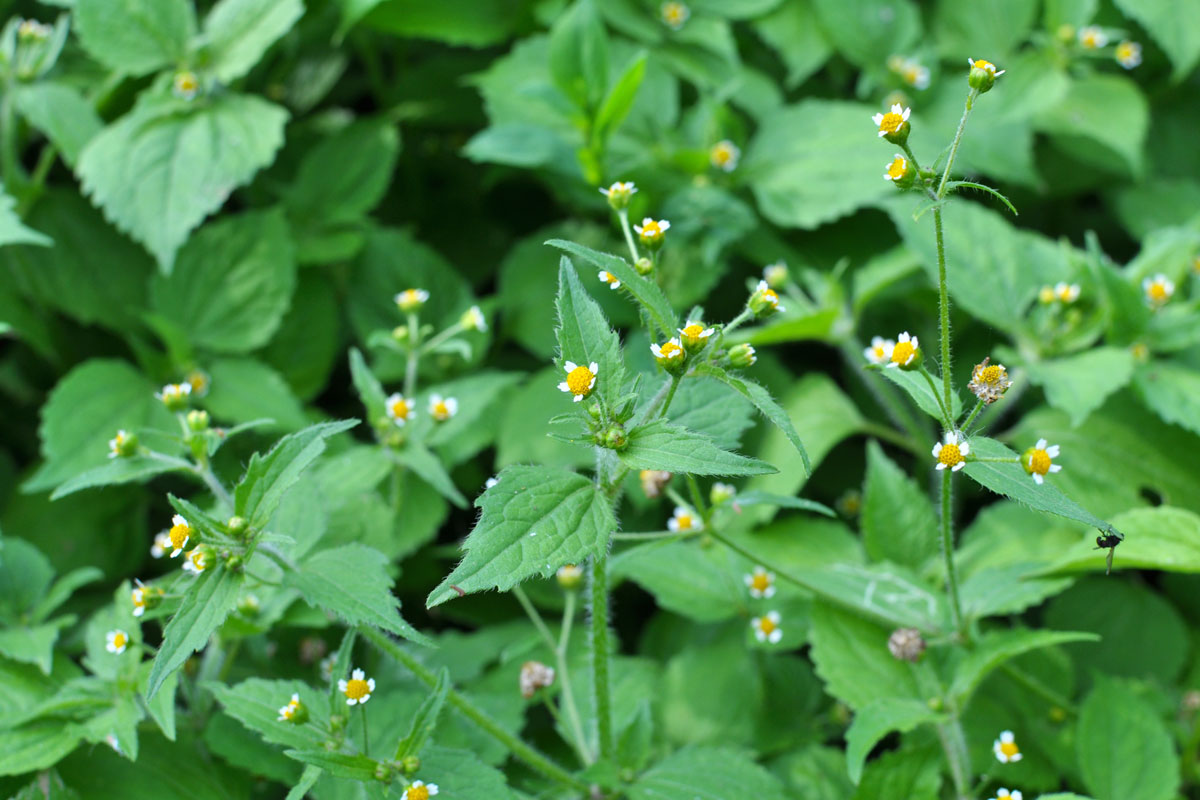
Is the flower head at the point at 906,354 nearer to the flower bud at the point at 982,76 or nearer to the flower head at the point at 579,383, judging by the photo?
the flower bud at the point at 982,76

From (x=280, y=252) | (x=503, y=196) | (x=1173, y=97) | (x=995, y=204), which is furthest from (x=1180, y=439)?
(x=280, y=252)

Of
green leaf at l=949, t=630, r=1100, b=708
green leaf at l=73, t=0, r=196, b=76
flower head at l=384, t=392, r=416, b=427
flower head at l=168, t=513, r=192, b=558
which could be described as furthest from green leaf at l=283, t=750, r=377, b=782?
green leaf at l=73, t=0, r=196, b=76

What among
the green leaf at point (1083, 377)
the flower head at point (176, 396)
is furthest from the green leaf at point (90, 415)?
the green leaf at point (1083, 377)

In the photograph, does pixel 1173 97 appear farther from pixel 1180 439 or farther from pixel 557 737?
pixel 557 737

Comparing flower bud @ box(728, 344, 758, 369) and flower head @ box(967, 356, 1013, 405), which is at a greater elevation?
flower bud @ box(728, 344, 758, 369)

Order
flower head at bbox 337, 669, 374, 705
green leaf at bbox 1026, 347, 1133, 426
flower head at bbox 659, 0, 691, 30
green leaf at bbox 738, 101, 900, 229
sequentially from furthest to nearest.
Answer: flower head at bbox 659, 0, 691, 30
green leaf at bbox 738, 101, 900, 229
green leaf at bbox 1026, 347, 1133, 426
flower head at bbox 337, 669, 374, 705

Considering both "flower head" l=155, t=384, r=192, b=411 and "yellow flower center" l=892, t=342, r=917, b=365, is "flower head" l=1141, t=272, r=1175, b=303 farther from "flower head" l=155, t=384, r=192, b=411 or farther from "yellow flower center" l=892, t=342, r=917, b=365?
"flower head" l=155, t=384, r=192, b=411
